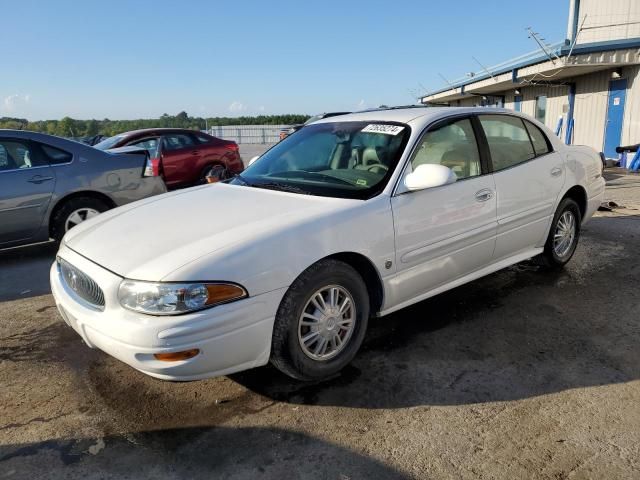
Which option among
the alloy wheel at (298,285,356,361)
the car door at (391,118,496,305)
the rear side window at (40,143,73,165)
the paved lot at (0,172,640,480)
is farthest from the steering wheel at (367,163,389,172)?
the rear side window at (40,143,73,165)

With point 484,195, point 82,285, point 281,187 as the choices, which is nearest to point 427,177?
point 484,195

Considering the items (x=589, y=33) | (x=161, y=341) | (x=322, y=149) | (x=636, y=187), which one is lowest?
(x=636, y=187)

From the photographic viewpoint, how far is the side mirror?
3.16 meters

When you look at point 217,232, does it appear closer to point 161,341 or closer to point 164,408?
point 161,341

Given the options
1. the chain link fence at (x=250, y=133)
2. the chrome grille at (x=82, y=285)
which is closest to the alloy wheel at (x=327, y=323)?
the chrome grille at (x=82, y=285)

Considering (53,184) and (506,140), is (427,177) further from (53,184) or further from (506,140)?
(53,184)

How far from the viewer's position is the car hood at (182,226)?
8.56 ft

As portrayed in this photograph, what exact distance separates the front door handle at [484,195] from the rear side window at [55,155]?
4796 millimetres

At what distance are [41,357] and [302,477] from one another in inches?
86.7

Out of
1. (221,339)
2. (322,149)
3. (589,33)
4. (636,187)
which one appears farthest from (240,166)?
(589,33)

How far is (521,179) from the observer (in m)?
4.12

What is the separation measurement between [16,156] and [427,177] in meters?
4.88

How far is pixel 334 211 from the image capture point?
298 cm

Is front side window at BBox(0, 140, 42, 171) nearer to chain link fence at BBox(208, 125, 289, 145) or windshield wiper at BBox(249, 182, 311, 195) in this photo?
windshield wiper at BBox(249, 182, 311, 195)
